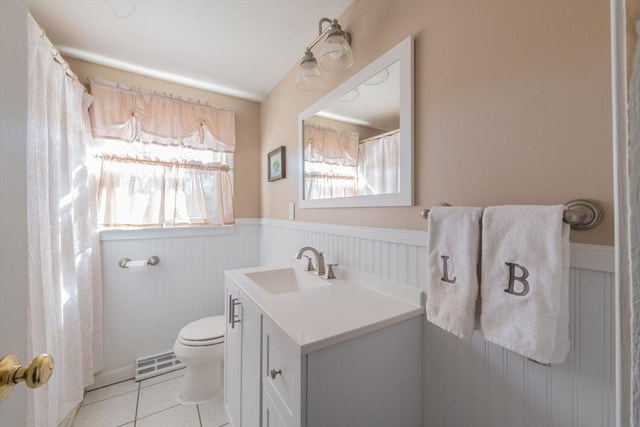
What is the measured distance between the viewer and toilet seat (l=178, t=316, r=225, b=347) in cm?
161

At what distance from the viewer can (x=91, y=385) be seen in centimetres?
176

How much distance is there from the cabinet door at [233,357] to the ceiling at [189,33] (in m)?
1.48

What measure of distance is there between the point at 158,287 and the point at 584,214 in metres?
2.45

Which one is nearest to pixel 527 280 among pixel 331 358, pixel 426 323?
pixel 426 323

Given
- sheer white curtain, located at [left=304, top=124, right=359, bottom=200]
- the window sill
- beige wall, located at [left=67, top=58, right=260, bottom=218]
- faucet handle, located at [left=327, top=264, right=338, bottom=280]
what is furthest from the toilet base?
sheer white curtain, located at [left=304, top=124, right=359, bottom=200]

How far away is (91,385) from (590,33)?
3.00m

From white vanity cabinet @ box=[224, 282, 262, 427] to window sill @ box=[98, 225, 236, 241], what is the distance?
0.95 metres

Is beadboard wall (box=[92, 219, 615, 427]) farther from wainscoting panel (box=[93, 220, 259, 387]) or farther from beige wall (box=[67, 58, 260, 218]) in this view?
beige wall (box=[67, 58, 260, 218])

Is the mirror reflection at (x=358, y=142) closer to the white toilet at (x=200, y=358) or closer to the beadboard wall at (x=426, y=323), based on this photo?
the beadboard wall at (x=426, y=323)

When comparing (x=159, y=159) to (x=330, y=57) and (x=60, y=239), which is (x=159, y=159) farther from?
(x=330, y=57)

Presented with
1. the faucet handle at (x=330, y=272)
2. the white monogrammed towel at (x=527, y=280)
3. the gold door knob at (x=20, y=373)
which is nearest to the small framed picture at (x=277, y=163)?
the faucet handle at (x=330, y=272)

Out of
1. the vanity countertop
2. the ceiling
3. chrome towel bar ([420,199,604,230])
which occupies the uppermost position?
the ceiling

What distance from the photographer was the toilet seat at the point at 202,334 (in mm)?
1606

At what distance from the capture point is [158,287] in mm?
2006
